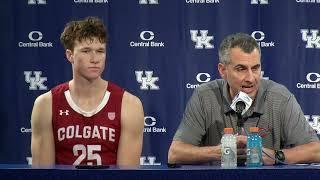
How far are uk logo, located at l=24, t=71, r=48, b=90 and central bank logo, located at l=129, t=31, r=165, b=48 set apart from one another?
0.75m

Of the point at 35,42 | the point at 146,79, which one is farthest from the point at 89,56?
the point at 35,42

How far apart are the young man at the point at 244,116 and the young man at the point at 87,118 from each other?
27 cm

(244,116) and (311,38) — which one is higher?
(311,38)

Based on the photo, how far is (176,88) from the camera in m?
4.71

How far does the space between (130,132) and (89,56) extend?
403mm

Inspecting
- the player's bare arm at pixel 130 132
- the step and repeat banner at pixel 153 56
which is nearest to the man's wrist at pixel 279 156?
the player's bare arm at pixel 130 132

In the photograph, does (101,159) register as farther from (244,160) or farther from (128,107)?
(244,160)

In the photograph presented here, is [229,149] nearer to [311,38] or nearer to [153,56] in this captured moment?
[153,56]

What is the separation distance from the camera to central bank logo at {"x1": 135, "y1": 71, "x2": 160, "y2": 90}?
470 cm

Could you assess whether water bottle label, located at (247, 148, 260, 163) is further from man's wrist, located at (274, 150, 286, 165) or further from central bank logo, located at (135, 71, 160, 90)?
central bank logo, located at (135, 71, 160, 90)

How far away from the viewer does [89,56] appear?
9.17ft

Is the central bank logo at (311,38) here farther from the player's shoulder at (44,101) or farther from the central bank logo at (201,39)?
the player's shoulder at (44,101)

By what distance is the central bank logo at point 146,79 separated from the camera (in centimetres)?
470
